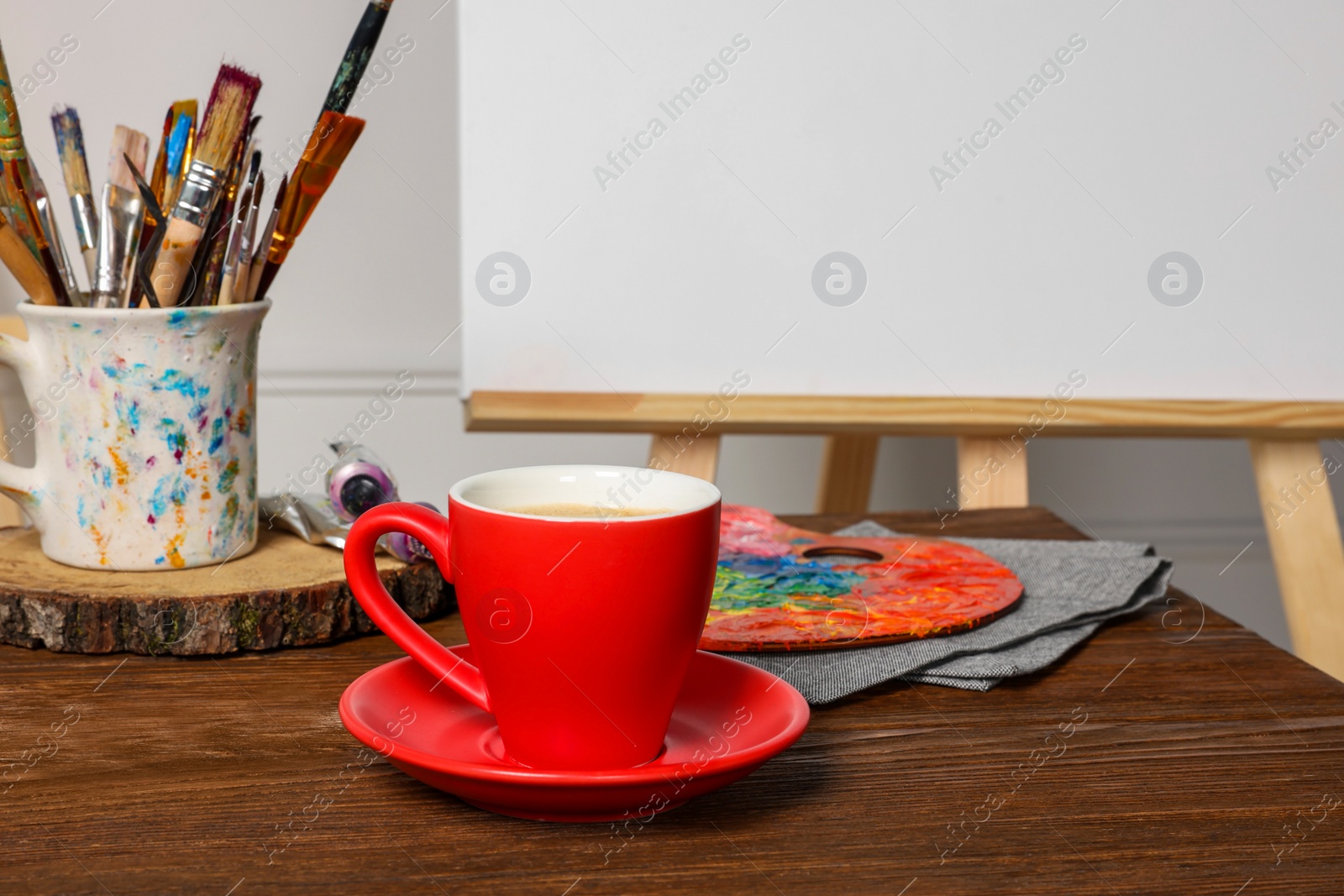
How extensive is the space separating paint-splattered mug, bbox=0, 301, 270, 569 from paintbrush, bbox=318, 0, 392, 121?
0.11 m

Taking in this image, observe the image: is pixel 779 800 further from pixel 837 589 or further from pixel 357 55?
pixel 357 55

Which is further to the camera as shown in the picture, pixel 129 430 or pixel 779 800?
pixel 129 430

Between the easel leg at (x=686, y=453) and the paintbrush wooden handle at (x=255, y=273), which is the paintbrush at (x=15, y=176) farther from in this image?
the easel leg at (x=686, y=453)

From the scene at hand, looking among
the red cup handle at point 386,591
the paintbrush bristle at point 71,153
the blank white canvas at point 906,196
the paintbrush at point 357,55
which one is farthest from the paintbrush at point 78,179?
the blank white canvas at point 906,196

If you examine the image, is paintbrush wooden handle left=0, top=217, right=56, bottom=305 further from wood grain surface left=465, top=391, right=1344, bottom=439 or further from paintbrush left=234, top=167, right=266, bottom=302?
wood grain surface left=465, top=391, right=1344, bottom=439

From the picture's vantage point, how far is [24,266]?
488 mm

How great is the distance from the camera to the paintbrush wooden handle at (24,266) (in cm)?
48

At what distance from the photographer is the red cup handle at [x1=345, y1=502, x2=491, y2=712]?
0.34 metres

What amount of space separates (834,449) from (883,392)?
10.5 inches

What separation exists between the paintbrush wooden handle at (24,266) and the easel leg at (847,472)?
80 centimetres

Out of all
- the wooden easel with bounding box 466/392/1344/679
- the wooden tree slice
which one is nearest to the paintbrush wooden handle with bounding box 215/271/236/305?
the wooden tree slice

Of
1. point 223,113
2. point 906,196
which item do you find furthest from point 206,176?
point 906,196

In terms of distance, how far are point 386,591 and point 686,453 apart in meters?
0.57

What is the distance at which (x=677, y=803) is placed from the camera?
322 mm
